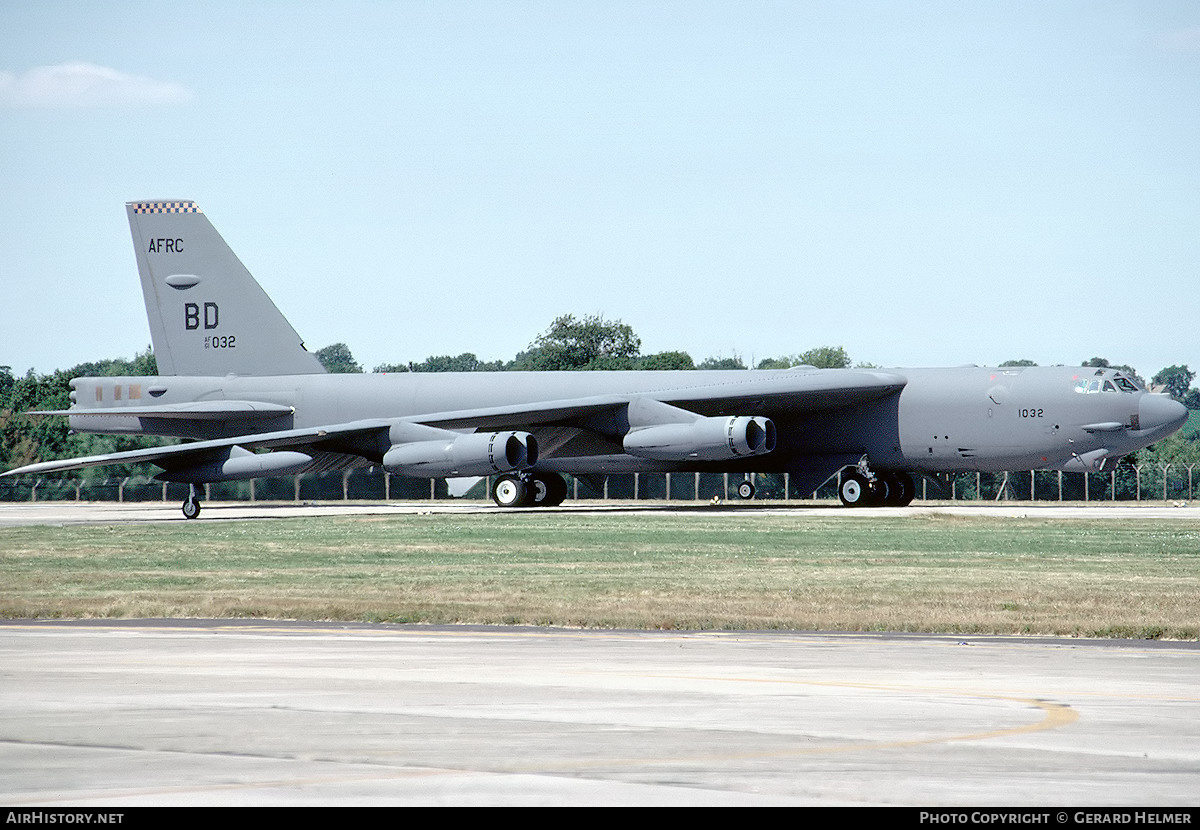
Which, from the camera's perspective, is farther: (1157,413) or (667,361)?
(667,361)

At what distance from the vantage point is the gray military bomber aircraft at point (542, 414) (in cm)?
3934

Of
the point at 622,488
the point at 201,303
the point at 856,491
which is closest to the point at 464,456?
the point at 856,491

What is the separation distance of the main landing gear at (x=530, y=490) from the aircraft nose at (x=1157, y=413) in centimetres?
1604

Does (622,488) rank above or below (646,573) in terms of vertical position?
below

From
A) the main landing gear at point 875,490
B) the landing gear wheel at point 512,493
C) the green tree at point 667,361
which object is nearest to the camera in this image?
the main landing gear at point 875,490

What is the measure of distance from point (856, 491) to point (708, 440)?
17.7ft

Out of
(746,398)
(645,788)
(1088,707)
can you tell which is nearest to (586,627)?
(1088,707)

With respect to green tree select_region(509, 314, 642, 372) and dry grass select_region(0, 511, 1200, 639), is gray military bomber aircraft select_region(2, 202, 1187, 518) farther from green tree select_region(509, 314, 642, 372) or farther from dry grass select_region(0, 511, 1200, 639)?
green tree select_region(509, 314, 642, 372)

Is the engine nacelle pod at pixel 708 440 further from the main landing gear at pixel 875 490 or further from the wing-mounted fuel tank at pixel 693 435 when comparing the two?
the main landing gear at pixel 875 490

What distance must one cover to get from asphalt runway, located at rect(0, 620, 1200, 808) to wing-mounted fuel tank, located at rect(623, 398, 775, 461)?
25.3m

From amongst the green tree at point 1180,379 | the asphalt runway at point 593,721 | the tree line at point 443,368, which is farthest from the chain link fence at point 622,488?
the green tree at point 1180,379

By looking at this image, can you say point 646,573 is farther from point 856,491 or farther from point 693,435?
point 856,491

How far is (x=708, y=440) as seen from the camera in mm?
39531

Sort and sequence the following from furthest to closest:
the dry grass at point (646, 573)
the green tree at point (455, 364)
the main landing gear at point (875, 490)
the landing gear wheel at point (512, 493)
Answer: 1. the green tree at point (455, 364)
2. the landing gear wheel at point (512, 493)
3. the main landing gear at point (875, 490)
4. the dry grass at point (646, 573)
